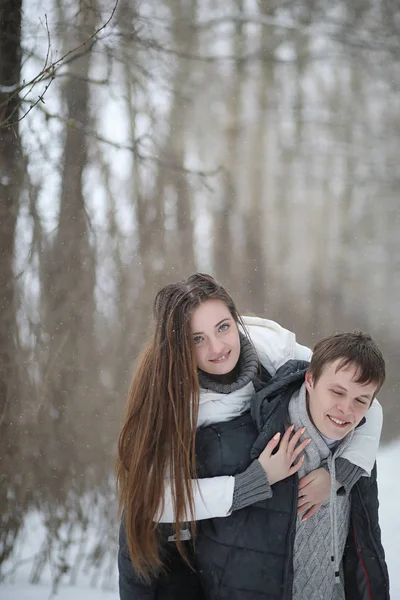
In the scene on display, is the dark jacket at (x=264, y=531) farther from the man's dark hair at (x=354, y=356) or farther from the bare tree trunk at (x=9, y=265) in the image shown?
the bare tree trunk at (x=9, y=265)

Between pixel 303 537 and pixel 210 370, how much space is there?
522 mm

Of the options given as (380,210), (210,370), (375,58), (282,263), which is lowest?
(210,370)

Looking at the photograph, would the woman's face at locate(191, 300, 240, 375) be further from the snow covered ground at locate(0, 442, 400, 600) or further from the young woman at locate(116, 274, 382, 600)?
the snow covered ground at locate(0, 442, 400, 600)

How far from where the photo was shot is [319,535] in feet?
6.01

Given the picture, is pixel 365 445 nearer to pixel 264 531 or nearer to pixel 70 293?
pixel 264 531

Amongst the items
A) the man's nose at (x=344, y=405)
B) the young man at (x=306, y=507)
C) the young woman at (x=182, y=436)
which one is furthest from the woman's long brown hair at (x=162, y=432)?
the man's nose at (x=344, y=405)

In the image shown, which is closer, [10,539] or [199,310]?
[199,310]

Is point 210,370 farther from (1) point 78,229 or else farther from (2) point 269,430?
(1) point 78,229

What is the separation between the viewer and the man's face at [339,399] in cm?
174

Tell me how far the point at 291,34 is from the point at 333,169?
671 millimetres

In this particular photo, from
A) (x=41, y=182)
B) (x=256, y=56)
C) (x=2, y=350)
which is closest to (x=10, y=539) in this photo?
(x=2, y=350)

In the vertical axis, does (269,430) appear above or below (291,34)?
below

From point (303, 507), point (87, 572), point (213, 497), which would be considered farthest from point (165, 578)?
point (87, 572)

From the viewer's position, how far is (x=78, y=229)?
3.27 meters
